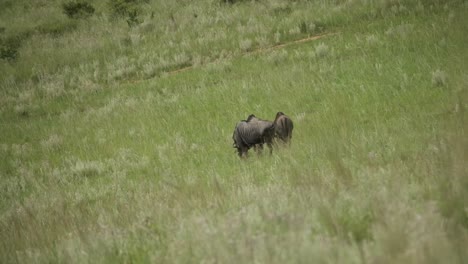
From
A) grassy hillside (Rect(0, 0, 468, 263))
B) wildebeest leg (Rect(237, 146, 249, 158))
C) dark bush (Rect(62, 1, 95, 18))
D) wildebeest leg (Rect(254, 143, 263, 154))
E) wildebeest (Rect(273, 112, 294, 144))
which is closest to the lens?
grassy hillside (Rect(0, 0, 468, 263))

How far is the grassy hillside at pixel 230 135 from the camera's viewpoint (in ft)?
11.0

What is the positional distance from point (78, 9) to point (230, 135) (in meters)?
22.7

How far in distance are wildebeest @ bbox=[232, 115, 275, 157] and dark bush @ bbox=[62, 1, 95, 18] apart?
2400 cm

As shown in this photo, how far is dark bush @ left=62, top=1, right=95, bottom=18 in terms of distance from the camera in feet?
97.9

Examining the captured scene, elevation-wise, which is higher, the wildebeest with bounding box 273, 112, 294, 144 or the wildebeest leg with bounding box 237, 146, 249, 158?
the wildebeest with bounding box 273, 112, 294, 144

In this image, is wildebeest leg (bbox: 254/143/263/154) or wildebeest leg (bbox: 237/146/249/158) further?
wildebeest leg (bbox: 237/146/249/158)

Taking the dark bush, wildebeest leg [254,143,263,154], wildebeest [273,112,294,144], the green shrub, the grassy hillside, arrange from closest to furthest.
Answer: the grassy hillside
wildebeest [273,112,294,144]
wildebeest leg [254,143,263,154]
the green shrub
the dark bush

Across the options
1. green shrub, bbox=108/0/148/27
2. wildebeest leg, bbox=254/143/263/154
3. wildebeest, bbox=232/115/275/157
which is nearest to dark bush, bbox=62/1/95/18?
green shrub, bbox=108/0/148/27

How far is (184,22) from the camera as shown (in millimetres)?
23734

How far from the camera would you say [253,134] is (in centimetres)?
808

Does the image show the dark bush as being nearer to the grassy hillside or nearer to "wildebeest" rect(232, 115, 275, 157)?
the grassy hillside

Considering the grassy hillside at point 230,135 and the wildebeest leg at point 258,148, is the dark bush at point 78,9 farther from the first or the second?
the wildebeest leg at point 258,148

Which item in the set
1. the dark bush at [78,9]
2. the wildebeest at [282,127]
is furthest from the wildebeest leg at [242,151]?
the dark bush at [78,9]

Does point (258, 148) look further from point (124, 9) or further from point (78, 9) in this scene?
point (78, 9)
